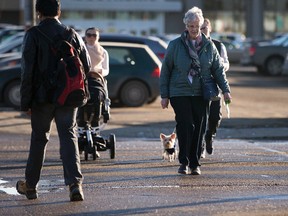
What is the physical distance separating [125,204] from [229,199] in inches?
39.1

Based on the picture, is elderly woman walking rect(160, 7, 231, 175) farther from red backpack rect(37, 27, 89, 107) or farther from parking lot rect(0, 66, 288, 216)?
red backpack rect(37, 27, 89, 107)

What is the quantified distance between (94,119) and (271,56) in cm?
2477

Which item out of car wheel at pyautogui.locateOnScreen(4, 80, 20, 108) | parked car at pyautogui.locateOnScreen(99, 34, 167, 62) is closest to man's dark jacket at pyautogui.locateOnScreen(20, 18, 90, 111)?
car wheel at pyautogui.locateOnScreen(4, 80, 20, 108)

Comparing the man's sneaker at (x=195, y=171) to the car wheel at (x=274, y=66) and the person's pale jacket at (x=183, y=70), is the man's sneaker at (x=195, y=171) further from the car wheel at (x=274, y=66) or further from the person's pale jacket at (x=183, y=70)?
the car wheel at (x=274, y=66)

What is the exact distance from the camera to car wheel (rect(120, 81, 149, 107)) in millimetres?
21094

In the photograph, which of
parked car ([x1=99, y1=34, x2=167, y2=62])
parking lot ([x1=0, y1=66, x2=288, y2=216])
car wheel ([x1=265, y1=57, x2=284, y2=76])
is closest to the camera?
parking lot ([x1=0, y1=66, x2=288, y2=216])

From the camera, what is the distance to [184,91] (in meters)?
10.4

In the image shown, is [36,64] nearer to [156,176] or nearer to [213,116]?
[156,176]

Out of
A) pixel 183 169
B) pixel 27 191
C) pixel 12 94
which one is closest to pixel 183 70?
pixel 183 169

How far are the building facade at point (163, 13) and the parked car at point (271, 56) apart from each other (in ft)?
115

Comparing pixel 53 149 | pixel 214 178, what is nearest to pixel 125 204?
pixel 214 178

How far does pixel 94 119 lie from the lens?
12234 mm

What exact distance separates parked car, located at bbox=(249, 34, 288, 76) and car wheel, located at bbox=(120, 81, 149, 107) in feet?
50.0

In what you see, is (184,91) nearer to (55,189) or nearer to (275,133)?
(55,189)
